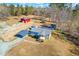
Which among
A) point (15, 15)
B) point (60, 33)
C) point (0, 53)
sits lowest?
point (0, 53)

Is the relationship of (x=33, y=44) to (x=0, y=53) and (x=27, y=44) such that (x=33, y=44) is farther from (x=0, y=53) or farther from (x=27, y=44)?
(x=0, y=53)

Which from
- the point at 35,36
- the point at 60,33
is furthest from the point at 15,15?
the point at 60,33

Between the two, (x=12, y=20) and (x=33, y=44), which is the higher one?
(x=12, y=20)

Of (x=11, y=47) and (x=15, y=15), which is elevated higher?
(x=15, y=15)

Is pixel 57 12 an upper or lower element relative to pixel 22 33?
upper

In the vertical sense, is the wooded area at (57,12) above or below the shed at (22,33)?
above

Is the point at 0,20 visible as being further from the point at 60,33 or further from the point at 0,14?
the point at 60,33

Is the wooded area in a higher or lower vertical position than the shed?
higher

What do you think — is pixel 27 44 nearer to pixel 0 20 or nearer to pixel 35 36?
pixel 35 36

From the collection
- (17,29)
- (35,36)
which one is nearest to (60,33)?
(35,36)
